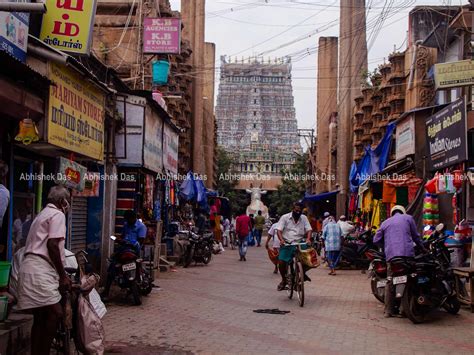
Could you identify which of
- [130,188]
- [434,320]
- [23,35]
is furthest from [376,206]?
[23,35]

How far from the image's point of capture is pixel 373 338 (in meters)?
7.40

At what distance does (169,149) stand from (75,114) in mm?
8410

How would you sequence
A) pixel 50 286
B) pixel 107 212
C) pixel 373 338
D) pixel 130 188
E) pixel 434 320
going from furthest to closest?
A: pixel 130 188 < pixel 107 212 < pixel 434 320 < pixel 373 338 < pixel 50 286

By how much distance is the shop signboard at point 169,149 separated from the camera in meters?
16.2

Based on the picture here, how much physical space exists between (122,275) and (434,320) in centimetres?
482

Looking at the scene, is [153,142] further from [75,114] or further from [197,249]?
[75,114]

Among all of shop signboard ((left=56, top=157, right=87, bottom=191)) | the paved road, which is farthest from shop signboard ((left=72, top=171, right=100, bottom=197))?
the paved road

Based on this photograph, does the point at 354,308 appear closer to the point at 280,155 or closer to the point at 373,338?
the point at 373,338

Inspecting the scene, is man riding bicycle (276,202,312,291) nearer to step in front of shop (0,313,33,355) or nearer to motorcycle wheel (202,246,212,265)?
step in front of shop (0,313,33,355)

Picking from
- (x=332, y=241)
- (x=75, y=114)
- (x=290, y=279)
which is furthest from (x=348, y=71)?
(x=75, y=114)

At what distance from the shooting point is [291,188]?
208 feet

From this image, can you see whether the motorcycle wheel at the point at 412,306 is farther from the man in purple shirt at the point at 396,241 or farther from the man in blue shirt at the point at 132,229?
the man in blue shirt at the point at 132,229

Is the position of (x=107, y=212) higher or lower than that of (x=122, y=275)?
higher

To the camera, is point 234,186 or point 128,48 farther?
point 234,186
